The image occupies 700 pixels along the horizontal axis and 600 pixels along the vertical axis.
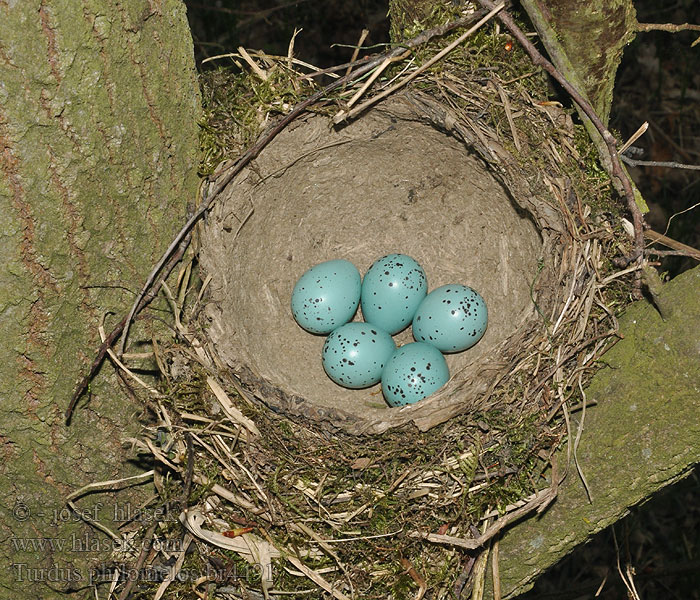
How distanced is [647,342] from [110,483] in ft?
5.50

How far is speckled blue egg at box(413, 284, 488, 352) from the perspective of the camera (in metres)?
2.91

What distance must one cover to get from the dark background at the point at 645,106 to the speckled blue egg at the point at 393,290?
5.86 feet

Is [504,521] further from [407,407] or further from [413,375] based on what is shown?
[413,375]

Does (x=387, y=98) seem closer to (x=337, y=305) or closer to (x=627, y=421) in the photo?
(x=337, y=305)

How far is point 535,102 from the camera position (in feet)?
8.42

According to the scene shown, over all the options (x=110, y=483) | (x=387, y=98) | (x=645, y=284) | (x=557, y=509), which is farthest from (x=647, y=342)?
(x=110, y=483)

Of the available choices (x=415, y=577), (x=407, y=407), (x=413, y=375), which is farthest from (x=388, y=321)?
(x=415, y=577)

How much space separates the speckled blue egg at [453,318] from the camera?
2.91 metres

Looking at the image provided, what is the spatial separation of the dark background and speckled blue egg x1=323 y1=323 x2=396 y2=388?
1951 millimetres

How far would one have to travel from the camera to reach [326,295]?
3.01m

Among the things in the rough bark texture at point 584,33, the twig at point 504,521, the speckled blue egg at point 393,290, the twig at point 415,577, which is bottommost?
the twig at point 415,577

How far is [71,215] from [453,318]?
1.51 metres

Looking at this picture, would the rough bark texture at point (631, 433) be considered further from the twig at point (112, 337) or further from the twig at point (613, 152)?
the twig at point (112, 337)

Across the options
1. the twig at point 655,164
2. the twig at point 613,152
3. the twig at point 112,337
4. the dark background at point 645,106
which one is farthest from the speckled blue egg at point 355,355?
the dark background at point 645,106
